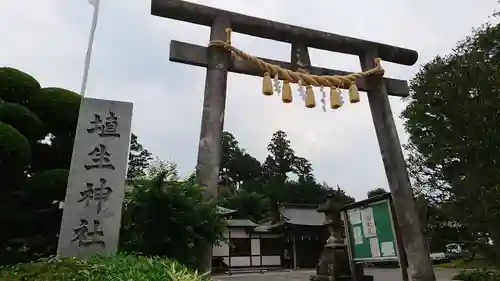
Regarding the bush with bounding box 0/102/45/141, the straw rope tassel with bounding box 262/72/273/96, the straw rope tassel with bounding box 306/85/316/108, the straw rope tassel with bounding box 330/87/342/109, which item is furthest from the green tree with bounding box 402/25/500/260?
the bush with bounding box 0/102/45/141

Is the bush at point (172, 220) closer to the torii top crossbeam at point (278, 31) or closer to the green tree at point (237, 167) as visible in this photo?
the torii top crossbeam at point (278, 31)

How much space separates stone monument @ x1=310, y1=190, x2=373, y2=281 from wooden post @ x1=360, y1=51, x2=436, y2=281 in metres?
3.26

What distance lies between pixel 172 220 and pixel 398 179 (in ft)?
13.6

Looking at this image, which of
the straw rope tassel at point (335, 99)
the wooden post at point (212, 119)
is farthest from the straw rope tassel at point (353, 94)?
the wooden post at point (212, 119)

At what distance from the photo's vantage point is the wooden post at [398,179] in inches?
257

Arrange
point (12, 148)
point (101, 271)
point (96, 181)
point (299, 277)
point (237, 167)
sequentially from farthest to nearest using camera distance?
1. point (237, 167)
2. point (299, 277)
3. point (12, 148)
4. point (96, 181)
5. point (101, 271)

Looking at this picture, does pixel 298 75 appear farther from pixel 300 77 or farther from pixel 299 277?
pixel 299 277

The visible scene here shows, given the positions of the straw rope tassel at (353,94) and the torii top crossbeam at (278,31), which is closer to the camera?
the torii top crossbeam at (278,31)

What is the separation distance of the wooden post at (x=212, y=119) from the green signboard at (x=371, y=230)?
10.5 ft

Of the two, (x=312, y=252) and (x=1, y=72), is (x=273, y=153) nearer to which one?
(x=312, y=252)

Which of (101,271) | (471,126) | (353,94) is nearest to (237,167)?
(471,126)

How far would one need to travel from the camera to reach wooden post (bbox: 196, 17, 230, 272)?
5.29 m

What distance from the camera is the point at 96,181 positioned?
5078 mm

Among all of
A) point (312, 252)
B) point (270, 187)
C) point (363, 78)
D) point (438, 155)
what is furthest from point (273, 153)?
point (363, 78)
